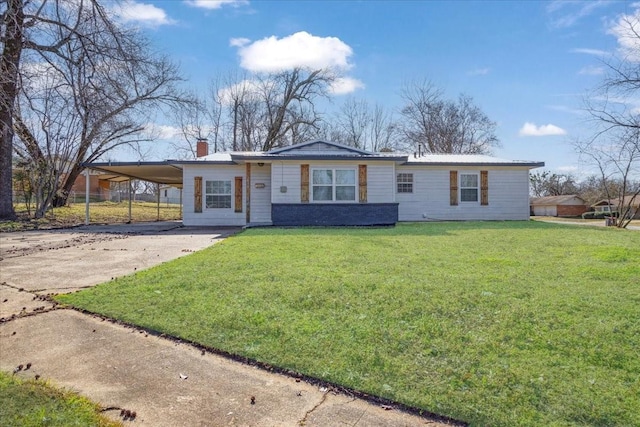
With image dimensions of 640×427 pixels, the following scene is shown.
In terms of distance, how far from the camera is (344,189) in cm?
1466

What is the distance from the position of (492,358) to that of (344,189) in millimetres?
11704

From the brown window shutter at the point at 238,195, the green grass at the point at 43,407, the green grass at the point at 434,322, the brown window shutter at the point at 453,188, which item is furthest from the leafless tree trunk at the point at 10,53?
the brown window shutter at the point at 453,188

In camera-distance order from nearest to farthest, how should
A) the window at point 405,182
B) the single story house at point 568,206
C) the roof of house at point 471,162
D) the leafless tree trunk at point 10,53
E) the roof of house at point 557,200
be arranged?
1. the leafless tree trunk at point 10,53
2. the roof of house at point 471,162
3. the window at point 405,182
4. the single story house at point 568,206
5. the roof of house at point 557,200

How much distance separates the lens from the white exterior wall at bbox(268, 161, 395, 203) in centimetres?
1448

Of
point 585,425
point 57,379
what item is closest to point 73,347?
point 57,379

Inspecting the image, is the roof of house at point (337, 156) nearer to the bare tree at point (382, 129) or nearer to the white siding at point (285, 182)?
the white siding at point (285, 182)

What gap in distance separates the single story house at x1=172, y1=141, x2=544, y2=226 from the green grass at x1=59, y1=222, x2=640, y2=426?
771 cm

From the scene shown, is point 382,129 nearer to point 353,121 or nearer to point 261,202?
point 353,121

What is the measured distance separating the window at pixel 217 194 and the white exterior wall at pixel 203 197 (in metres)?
0.12

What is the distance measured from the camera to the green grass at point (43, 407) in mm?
2301

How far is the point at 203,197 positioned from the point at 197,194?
10.1 inches

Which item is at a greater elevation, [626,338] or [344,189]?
[344,189]

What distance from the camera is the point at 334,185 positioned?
14.6 metres

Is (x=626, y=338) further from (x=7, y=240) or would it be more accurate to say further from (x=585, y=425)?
(x=7, y=240)
